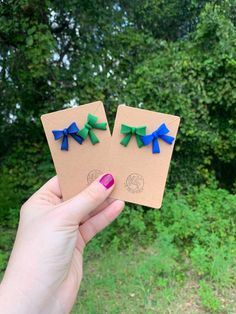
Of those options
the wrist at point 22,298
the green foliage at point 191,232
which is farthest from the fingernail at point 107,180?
the green foliage at point 191,232

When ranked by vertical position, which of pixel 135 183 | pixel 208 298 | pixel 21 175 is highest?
pixel 135 183

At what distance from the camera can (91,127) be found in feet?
5.42

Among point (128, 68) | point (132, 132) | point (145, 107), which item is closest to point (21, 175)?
point (145, 107)

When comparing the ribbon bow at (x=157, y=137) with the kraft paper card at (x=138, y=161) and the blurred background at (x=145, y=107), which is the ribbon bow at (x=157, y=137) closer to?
the kraft paper card at (x=138, y=161)

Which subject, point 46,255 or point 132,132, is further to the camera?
point 132,132

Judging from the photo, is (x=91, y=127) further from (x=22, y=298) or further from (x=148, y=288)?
(x=148, y=288)

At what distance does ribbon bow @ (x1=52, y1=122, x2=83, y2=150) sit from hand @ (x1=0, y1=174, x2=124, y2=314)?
20 centimetres

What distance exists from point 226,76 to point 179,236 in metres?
1.95

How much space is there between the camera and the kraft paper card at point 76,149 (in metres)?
1.66

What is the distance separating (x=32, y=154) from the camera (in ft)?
17.1

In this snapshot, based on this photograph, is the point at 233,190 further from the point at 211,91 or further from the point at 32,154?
the point at 32,154

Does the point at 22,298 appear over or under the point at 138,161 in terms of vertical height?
under

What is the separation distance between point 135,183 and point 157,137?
0.21 meters

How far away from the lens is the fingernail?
1.62m
